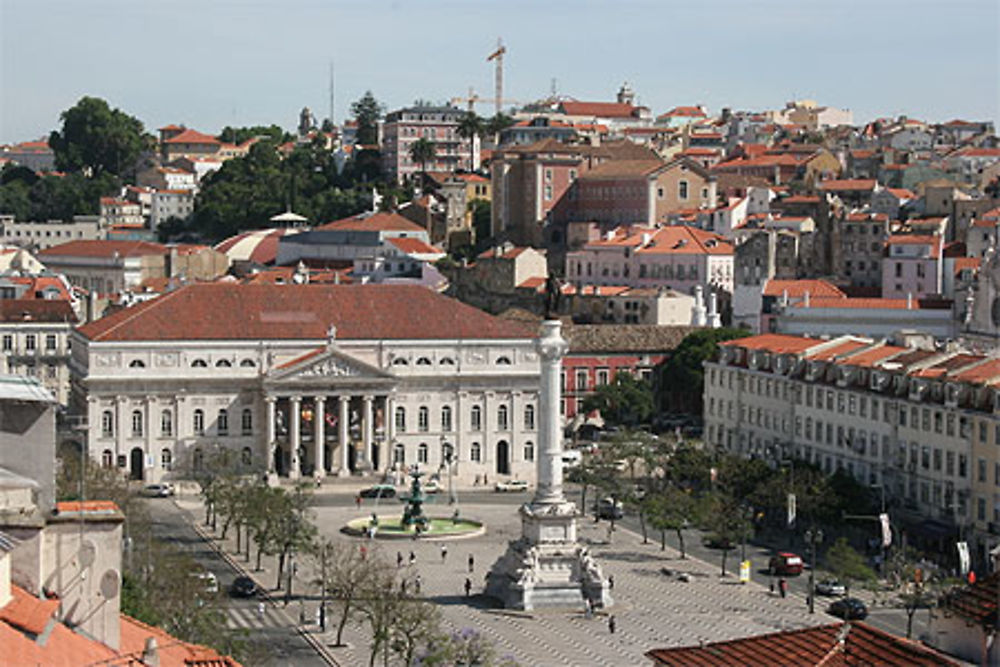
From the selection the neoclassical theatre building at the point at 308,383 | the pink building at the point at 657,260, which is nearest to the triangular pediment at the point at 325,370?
the neoclassical theatre building at the point at 308,383

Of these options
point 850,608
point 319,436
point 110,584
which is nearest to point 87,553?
point 110,584

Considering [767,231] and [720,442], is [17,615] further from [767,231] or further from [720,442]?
[767,231]

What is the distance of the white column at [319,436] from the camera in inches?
3533

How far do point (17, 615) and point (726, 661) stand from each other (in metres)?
6.99

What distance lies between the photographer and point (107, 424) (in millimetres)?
88312

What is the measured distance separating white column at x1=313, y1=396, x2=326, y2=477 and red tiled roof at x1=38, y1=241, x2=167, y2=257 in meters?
65.0

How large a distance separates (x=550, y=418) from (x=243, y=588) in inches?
390

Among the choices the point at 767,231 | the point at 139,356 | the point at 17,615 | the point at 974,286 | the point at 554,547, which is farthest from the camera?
the point at 767,231

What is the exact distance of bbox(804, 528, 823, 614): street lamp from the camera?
57.8 meters

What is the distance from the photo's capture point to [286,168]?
188 metres

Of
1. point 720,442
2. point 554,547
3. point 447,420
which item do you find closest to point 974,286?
point 720,442

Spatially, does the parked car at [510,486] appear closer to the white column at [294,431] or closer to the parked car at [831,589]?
the white column at [294,431]

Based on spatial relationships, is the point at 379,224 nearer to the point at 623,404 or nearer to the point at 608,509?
the point at 623,404

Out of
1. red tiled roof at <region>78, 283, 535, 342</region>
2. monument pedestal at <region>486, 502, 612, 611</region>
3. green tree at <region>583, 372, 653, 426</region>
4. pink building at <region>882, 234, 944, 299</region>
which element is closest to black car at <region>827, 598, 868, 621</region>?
monument pedestal at <region>486, 502, 612, 611</region>
